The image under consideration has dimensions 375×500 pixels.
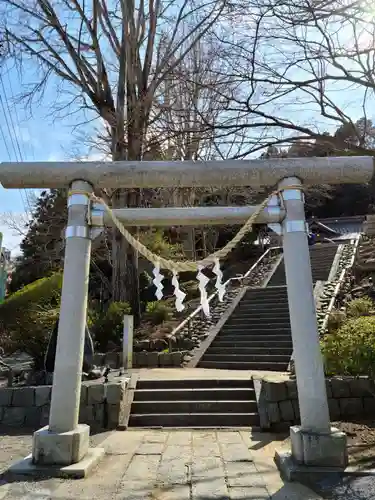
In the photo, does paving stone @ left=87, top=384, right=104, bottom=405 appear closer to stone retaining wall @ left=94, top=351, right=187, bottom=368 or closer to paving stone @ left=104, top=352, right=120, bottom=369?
stone retaining wall @ left=94, top=351, right=187, bottom=368

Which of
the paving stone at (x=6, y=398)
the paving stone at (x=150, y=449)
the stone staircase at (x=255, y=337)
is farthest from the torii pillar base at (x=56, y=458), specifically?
the stone staircase at (x=255, y=337)

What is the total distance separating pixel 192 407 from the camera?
7066 mm

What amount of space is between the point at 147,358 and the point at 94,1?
11529 mm

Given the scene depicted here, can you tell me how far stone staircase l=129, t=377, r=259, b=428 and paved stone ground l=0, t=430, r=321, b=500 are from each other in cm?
64

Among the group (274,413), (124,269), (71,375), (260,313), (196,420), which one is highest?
(124,269)

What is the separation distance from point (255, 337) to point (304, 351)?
787 cm

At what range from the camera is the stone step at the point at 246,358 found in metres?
10.5

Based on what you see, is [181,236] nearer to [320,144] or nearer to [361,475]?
[320,144]

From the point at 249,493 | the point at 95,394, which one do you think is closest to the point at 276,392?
the point at 95,394

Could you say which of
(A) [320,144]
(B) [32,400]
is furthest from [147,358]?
(A) [320,144]

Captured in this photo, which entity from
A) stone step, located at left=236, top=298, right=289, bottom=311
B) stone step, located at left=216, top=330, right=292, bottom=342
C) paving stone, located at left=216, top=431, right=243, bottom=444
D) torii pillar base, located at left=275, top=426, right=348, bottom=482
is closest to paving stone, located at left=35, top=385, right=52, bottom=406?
paving stone, located at left=216, top=431, right=243, bottom=444

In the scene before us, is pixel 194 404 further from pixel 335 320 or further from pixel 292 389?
pixel 335 320

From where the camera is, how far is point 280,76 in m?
7.04

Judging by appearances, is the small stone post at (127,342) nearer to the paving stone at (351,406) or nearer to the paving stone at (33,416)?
the paving stone at (33,416)
